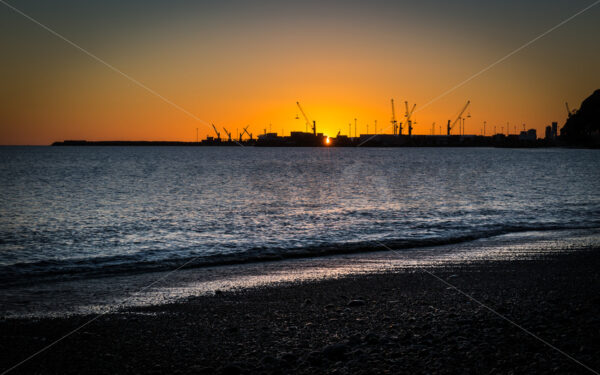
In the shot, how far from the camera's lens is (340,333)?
660cm

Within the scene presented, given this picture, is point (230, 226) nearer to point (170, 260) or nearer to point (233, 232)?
point (233, 232)

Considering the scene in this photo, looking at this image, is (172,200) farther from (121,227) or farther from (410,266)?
(410,266)

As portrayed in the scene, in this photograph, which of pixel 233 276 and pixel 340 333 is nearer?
pixel 340 333

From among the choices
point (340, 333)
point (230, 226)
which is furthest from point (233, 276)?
point (230, 226)

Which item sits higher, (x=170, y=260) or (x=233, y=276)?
(x=233, y=276)

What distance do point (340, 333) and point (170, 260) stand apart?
857 centimetres

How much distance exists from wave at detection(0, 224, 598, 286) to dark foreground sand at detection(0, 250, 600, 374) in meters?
4.25

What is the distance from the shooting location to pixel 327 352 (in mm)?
5785

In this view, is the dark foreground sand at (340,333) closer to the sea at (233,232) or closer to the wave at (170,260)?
the sea at (233,232)

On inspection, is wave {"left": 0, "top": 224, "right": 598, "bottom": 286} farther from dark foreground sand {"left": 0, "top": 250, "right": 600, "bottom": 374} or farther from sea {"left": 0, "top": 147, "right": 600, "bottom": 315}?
dark foreground sand {"left": 0, "top": 250, "right": 600, "bottom": 374}

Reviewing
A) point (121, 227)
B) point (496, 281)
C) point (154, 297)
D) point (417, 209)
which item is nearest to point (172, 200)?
point (121, 227)

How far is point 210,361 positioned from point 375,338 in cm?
240

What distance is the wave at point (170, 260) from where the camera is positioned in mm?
11883

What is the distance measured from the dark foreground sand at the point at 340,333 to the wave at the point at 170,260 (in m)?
4.25
